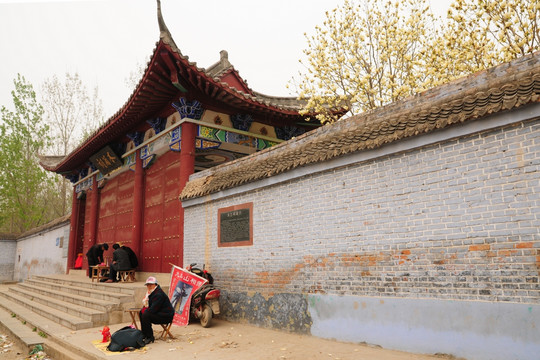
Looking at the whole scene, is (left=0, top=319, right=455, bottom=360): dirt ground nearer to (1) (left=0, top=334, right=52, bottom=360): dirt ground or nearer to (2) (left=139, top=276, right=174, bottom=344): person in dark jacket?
(1) (left=0, top=334, right=52, bottom=360): dirt ground

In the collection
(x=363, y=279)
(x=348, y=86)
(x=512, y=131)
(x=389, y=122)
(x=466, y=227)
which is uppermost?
(x=348, y=86)

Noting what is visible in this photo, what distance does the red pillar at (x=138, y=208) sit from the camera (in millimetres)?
10641

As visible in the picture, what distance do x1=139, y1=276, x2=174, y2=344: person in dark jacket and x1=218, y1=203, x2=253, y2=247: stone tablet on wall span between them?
181 centimetres

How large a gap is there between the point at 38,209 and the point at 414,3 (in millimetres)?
23024

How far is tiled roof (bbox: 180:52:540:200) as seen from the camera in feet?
13.3

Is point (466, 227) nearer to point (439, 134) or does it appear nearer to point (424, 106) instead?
point (439, 134)

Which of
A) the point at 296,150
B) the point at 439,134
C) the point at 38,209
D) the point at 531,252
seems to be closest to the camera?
the point at 531,252

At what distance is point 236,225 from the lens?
7.46 metres

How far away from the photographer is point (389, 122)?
5160 mm

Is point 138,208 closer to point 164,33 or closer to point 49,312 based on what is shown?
point 49,312

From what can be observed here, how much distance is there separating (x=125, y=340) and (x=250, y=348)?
1674 millimetres

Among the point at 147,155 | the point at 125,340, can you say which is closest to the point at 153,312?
the point at 125,340

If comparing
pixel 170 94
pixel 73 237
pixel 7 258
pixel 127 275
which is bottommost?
pixel 127 275

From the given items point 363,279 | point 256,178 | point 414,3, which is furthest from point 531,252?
point 414,3
